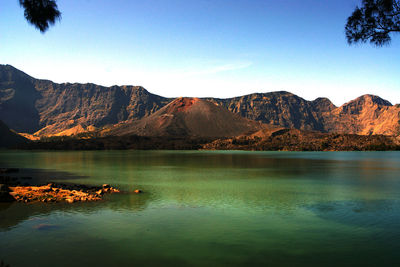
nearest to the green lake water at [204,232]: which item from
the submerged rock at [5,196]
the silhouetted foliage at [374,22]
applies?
the submerged rock at [5,196]

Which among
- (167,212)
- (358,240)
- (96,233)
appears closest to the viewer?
(358,240)

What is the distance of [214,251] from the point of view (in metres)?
17.1

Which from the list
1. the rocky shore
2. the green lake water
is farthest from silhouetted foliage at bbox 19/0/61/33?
the rocky shore

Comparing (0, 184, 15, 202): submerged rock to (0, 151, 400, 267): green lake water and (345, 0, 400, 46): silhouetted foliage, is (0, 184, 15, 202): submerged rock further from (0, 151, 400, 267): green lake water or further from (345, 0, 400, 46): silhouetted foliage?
(345, 0, 400, 46): silhouetted foliage

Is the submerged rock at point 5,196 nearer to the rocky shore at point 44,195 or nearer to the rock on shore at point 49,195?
the rocky shore at point 44,195

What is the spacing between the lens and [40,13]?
17.7 m

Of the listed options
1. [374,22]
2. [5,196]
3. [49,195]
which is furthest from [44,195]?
[374,22]

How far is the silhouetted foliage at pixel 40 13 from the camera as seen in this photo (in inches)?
693

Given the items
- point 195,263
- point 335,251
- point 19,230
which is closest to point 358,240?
point 335,251

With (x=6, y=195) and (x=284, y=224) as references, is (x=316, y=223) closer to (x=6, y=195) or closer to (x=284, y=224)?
(x=284, y=224)

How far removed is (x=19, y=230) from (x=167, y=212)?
1051 centimetres

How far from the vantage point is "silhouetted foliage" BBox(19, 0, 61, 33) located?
17.6m

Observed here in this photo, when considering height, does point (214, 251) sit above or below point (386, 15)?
below

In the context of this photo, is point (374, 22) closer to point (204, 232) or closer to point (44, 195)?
point (204, 232)
